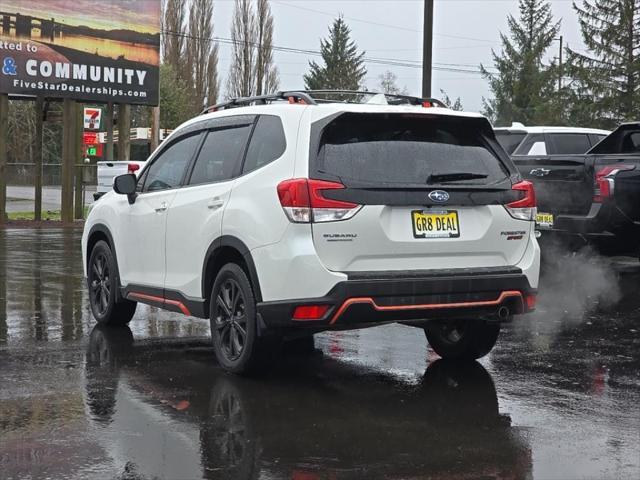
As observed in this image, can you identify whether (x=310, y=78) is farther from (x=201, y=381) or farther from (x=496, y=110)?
(x=201, y=381)

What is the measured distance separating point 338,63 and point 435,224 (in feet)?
208

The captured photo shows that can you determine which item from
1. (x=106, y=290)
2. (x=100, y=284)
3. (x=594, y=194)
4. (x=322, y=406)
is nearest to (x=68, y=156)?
(x=100, y=284)

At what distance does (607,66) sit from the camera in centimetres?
3988

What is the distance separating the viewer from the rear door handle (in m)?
6.55

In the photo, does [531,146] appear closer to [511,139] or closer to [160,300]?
[511,139]

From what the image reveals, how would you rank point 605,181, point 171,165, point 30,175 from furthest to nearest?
point 30,175
point 605,181
point 171,165

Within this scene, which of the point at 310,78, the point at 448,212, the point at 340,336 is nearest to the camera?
the point at 448,212

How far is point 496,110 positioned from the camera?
2131 inches

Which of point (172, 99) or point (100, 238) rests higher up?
point (172, 99)

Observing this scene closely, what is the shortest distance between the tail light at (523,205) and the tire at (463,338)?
2.75 ft

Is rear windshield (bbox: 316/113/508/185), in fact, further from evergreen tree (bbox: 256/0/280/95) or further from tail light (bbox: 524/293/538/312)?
evergreen tree (bbox: 256/0/280/95)

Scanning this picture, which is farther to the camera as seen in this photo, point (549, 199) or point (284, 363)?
point (549, 199)

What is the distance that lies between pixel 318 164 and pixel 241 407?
1.57 meters

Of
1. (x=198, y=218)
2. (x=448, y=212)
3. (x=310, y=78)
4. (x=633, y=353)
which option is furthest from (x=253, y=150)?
(x=310, y=78)
